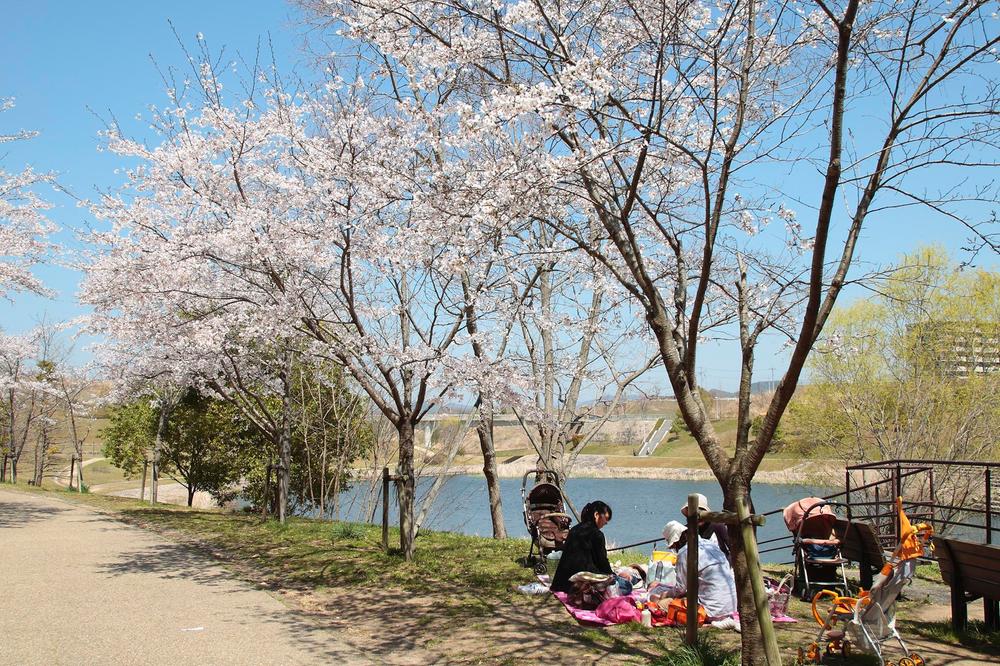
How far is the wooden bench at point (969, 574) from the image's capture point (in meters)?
5.28

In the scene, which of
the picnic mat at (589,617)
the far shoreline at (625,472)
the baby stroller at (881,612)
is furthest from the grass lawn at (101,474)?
the baby stroller at (881,612)

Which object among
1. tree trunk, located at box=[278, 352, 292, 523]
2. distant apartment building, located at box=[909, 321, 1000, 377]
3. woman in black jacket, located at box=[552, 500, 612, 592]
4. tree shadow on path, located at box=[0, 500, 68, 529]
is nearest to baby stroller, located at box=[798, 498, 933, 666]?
woman in black jacket, located at box=[552, 500, 612, 592]

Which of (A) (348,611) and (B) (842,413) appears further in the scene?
(B) (842,413)

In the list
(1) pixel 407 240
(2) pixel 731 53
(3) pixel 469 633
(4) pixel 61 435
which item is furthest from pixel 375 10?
(4) pixel 61 435

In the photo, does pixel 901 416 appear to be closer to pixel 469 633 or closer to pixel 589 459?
pixel 469 633

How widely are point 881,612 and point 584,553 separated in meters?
2.72

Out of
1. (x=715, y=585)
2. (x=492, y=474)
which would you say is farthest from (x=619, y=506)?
(x=715, y=585)

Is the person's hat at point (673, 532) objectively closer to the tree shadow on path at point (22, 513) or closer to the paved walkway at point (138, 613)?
the paved walkway at point (138, 613)

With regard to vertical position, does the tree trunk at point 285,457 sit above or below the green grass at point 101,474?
above

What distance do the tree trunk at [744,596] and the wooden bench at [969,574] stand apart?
196cm

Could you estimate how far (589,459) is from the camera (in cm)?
4578

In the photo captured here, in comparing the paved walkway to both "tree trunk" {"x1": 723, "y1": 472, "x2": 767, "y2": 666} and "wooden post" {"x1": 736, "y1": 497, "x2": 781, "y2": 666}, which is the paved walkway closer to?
"tree trunk" {"x1": 723, "y1": 472, "x2": 767, "y2": 666}

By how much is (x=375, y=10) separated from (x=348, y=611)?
533 centimetres

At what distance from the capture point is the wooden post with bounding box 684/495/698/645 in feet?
17.0
